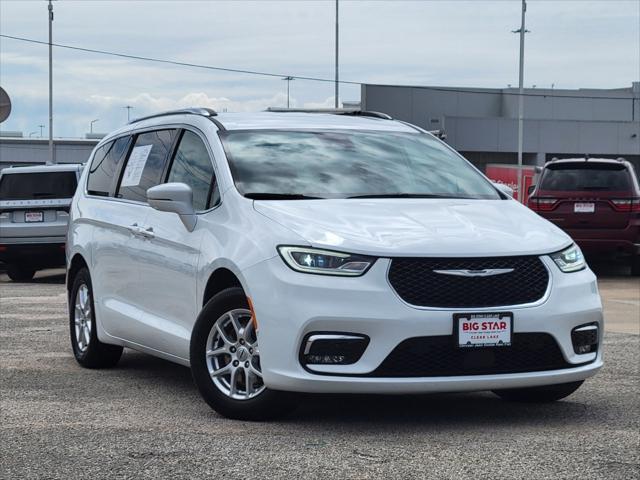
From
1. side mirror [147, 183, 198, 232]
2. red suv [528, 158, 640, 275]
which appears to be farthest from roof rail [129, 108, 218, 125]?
red suv [528, 158, 640, 275]

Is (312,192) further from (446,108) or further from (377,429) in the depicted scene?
(446,108)

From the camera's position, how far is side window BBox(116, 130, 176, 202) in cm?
800

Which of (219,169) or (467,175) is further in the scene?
(467,175)

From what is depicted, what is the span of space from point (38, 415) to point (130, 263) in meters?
1.51

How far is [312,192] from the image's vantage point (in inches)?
271

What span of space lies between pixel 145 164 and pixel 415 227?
8.40 ft

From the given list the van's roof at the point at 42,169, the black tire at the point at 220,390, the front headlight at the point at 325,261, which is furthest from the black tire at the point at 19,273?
the front headlight at the point at 325,261

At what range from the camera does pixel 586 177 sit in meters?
18.3

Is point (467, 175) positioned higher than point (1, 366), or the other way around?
point (467, 175)

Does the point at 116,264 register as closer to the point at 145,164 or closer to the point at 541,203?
the point at 145,164

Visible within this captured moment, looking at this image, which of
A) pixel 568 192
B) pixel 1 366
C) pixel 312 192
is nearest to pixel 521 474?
pixel 312 192

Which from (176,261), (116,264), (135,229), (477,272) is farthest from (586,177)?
(477,272)

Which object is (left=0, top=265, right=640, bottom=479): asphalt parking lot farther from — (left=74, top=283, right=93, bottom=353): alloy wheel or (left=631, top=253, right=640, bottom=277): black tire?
(left=631, top=253, right=640, bottom=277): black tire

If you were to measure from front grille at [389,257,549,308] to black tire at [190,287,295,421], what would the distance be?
835 millimetres
